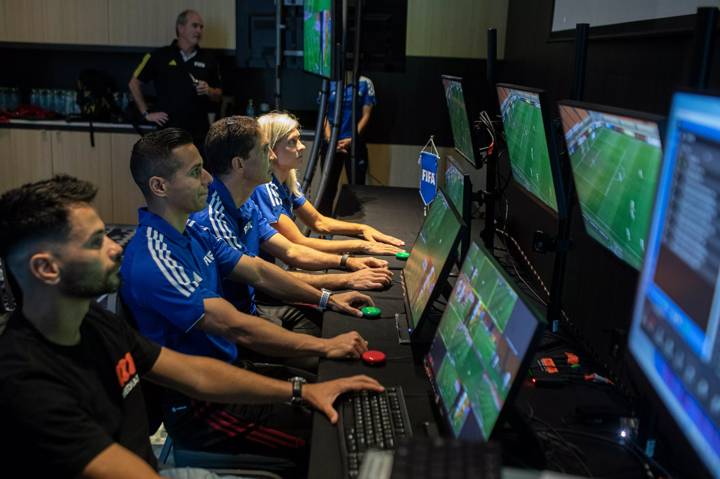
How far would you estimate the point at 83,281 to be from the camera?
53.0 inches

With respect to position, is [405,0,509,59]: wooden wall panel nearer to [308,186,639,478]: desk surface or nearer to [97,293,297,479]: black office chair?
[308,186,639,478]: desk surface

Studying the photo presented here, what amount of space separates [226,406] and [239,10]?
394 cm

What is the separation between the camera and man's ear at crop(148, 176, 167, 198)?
2080mm

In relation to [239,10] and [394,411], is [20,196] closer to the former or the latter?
[394,411]

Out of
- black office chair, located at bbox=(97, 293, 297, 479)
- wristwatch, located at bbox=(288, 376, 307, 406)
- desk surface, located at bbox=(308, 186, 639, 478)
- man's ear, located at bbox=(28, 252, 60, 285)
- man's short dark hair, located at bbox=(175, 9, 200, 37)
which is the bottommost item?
black office chair, located at bbox=(97, 293, 297, 479)

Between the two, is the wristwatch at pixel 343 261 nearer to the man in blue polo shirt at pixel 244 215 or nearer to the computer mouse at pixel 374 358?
the man in blue polo shirt at pixel 244 215

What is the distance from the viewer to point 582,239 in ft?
7.83

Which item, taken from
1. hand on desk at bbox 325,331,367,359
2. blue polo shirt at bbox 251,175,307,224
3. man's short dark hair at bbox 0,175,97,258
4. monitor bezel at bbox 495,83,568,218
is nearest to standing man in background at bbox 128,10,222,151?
blue polo shirt at bbox 251,175,307,224

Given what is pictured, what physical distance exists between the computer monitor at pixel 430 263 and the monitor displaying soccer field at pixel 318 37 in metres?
1.57

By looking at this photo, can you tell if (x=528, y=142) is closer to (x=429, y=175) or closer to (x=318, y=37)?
(x=429, y=175)

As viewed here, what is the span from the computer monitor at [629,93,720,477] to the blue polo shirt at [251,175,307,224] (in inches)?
89.1

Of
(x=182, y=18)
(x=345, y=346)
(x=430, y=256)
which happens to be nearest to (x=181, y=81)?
(x=182, y=18)

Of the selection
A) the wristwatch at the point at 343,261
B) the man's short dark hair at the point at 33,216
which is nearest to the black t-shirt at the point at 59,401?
the man's short dark hair at the point at 33,216

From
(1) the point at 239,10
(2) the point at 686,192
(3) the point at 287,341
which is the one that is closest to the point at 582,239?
(3) the point at 287,341
